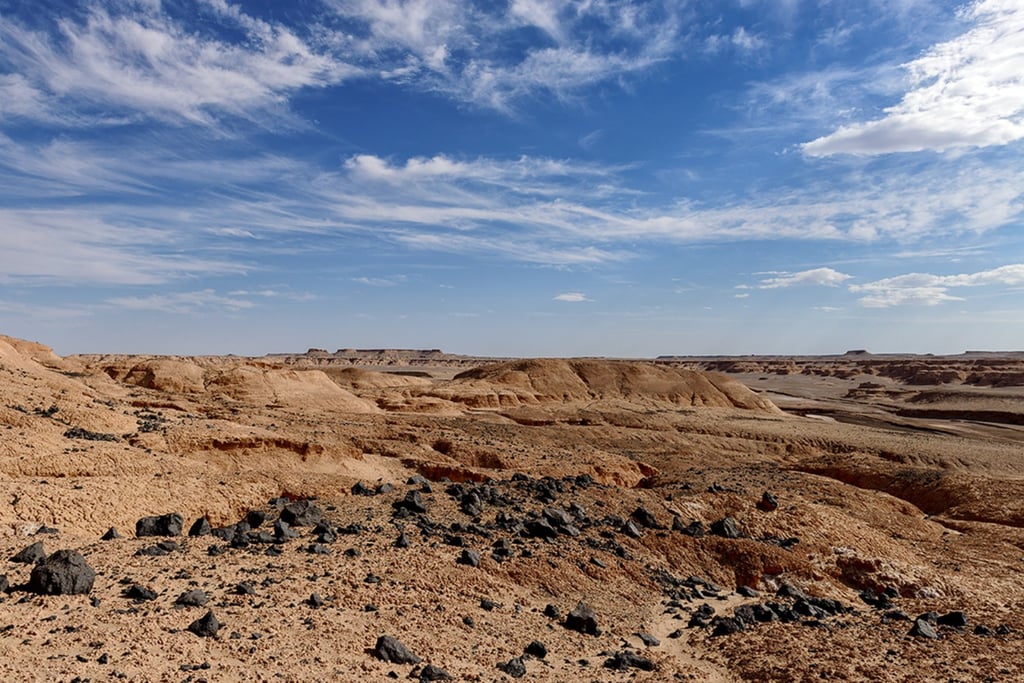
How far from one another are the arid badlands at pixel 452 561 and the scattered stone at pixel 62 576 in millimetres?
29

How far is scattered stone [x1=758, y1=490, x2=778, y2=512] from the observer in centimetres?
1656

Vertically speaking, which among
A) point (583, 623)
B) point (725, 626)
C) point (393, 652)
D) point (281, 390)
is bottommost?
point (725, 626)

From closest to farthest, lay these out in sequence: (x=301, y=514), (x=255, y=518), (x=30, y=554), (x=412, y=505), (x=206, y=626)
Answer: (x=206, y=626) → (x=30, y=554) → (x=255, y=518) → (x=301, y=514) → (x=412, y=505)

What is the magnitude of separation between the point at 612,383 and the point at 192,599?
193 ft

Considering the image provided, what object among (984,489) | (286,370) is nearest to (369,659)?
(984,489)

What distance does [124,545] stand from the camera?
394 inches

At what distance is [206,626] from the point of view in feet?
25.0

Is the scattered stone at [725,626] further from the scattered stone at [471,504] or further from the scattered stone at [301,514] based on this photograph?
the scattered stone at [301,514]

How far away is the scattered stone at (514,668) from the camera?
8320mm

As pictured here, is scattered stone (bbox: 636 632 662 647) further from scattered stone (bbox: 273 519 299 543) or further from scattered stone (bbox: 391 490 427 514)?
scattered stone (bbox: 273 519 299 543)

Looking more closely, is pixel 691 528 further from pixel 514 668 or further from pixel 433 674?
pixel 433 674

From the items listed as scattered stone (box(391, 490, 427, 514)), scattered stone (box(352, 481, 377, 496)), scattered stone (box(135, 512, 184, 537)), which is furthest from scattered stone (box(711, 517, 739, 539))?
scattered stone (box(135, 512, 184, 537))

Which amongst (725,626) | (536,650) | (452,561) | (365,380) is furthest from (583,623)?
(365,380)

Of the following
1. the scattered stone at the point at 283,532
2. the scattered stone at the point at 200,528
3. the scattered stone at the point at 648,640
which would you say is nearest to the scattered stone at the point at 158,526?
the scattered stone at the point at 200,528
